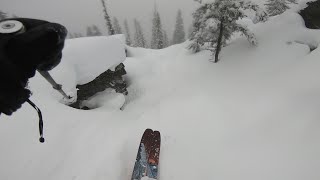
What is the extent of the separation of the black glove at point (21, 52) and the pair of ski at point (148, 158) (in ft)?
17.6

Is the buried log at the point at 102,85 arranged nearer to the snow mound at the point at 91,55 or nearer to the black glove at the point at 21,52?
the snow mound at the point at 91,55

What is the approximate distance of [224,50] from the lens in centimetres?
1753

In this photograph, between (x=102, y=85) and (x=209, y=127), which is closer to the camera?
(x=209, y=127)

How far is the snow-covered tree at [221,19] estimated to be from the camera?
13812 millimetres

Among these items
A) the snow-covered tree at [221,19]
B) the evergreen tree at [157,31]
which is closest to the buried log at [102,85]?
the snow-covered tree at [221,19]

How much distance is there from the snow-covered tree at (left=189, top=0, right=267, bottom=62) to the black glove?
40.5ft

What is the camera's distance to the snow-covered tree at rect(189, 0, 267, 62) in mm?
13812

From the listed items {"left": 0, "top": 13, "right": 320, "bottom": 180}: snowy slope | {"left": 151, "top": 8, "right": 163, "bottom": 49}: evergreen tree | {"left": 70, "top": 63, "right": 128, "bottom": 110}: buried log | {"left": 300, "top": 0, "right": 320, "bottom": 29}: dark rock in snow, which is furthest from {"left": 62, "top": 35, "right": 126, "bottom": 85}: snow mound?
{"left": 151, "top": 8, "right": 163, "bottom": 49}: evergreen tree

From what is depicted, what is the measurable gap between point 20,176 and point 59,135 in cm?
199

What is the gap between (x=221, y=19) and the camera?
14680 millimetres

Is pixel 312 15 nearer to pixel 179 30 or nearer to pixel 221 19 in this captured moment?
pixel 221 19

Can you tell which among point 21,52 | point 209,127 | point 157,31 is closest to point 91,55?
point 209,127

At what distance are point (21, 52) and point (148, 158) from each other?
20.5 feet

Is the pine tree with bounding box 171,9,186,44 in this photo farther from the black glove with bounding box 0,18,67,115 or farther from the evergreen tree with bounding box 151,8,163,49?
the black glove with bounding box 0,18,67,115
